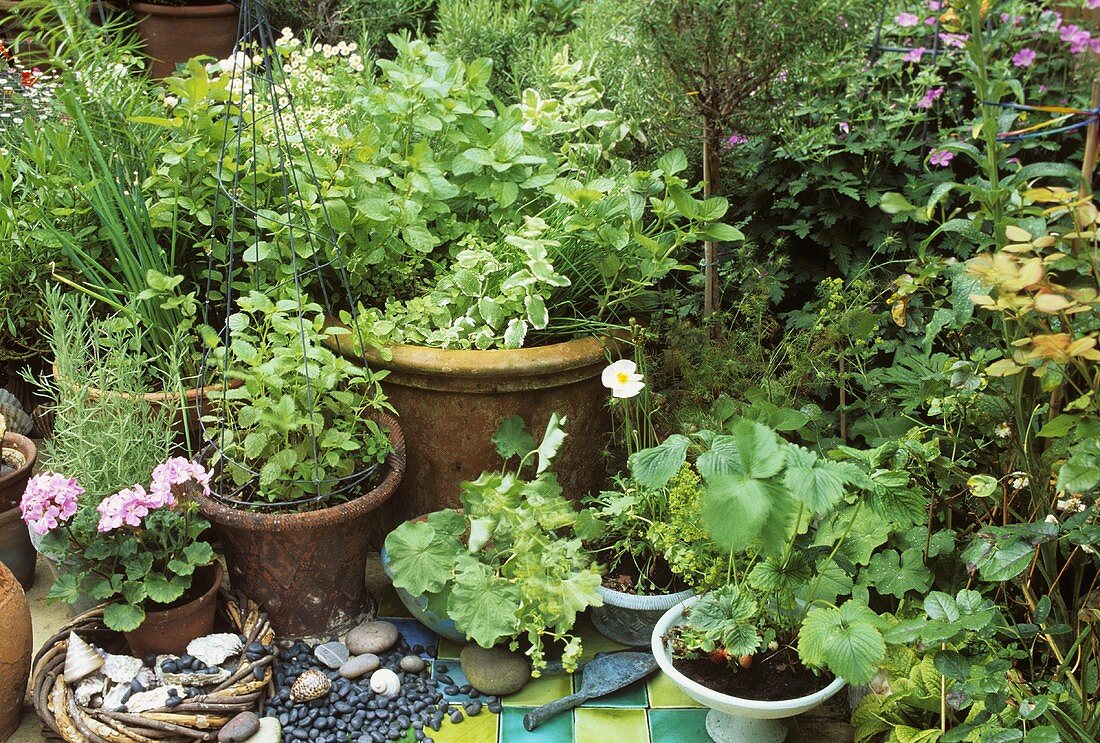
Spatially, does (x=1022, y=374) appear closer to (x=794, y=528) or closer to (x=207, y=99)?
(x=794, y=528)

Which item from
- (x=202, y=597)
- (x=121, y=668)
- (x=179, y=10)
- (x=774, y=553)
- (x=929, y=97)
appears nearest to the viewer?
(x=774, y=553)

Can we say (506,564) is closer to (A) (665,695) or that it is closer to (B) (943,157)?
(A) (665,695)

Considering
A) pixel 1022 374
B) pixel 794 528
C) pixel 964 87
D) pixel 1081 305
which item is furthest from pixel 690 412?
pixel 964 87

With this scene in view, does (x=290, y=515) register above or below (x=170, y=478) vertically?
below

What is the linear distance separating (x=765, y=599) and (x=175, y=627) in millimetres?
1310

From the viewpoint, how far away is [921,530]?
2.19 meters

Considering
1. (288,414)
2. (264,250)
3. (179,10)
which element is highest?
(179,10)

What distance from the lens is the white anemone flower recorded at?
2.32 metres

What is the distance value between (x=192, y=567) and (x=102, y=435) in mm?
369

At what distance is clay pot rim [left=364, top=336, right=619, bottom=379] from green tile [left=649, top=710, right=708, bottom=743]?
0.88m

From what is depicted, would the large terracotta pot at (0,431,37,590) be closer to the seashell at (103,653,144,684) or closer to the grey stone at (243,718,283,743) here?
the seashell at (103,653,144,684)

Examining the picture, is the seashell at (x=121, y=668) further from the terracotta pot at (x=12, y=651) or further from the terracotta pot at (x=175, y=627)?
the terracotta pot at (x=12, y=651)

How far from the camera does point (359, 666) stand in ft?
7.67

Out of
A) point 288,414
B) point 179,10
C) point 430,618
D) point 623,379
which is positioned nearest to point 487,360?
point 623,379
